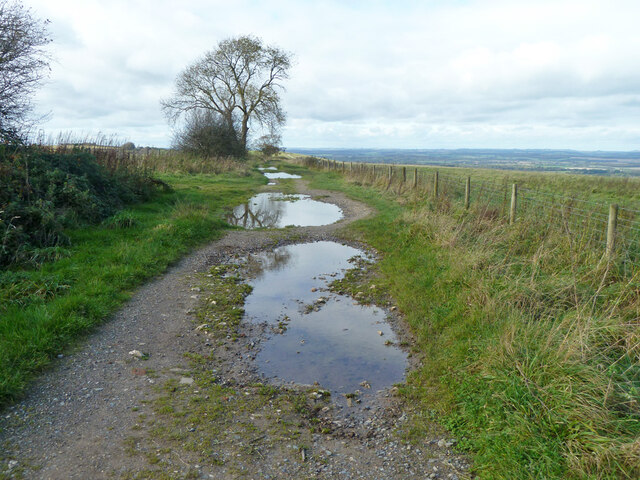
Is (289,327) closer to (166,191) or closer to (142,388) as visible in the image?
(142,388)

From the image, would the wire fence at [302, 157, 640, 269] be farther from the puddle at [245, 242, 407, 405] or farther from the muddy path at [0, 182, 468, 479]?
the muddy path at [0, 182, 468, 479]

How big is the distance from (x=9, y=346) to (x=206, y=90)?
4181 centimetres

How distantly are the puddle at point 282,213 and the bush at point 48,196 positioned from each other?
423 cm

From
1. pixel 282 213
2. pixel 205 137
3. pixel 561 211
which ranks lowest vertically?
pixel 282 213

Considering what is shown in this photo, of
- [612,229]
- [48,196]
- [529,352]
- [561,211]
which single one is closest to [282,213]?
[48,196]

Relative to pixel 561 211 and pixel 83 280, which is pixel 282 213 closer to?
pixel 83 280

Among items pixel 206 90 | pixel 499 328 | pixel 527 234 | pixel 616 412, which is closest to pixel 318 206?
pixel 527 234

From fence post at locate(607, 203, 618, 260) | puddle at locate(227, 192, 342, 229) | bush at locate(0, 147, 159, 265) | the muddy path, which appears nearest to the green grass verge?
the muddy path

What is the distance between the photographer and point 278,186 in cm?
2838

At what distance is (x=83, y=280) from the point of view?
7633 millimetres

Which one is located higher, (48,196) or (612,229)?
(48,196)

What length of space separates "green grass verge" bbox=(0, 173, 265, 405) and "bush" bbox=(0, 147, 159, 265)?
20.4 inches

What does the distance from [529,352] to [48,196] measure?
36.2ft

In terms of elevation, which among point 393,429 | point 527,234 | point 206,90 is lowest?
point 393,429
